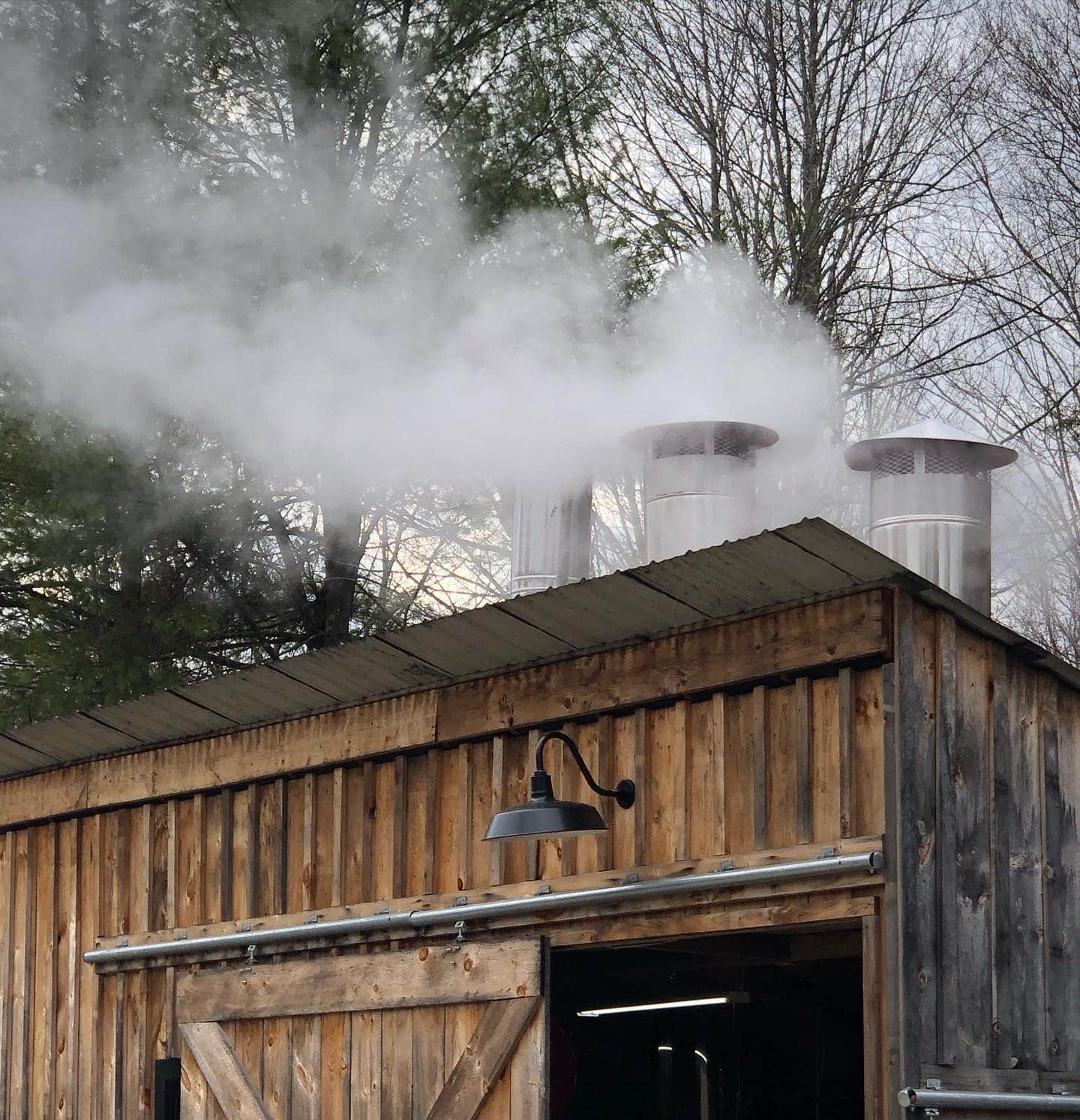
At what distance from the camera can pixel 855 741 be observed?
5262 millimetres

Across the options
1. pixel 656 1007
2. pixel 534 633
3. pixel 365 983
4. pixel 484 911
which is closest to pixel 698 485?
pixel 534 633

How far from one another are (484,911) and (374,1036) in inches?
32.0

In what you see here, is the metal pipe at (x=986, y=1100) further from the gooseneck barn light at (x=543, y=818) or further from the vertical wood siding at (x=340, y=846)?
the gooseneck barn light at (x=543, y=818)

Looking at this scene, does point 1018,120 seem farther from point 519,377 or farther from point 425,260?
point 519,377

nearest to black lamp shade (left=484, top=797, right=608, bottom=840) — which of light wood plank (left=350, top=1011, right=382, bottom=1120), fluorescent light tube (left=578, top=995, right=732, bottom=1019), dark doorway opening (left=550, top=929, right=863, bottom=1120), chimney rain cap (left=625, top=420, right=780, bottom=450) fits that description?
light wood plank (left=350, top=1011, right=382, bottom=1120)

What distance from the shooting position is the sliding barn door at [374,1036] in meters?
6.07

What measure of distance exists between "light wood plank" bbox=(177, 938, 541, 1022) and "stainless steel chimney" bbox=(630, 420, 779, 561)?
1797 millimetres

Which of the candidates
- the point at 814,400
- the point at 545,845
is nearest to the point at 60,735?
the point at 545,845

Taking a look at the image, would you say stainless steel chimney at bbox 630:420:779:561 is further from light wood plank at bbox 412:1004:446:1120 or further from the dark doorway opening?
the dark doorway opening

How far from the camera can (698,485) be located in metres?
7.11

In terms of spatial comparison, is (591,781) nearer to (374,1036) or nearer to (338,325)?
(374,1036)

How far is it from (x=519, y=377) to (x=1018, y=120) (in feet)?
22.2

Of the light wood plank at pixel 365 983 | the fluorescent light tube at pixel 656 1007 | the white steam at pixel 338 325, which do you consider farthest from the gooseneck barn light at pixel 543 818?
the white steam at pixel 338 325

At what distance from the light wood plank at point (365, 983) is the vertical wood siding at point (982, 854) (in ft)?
5.03
